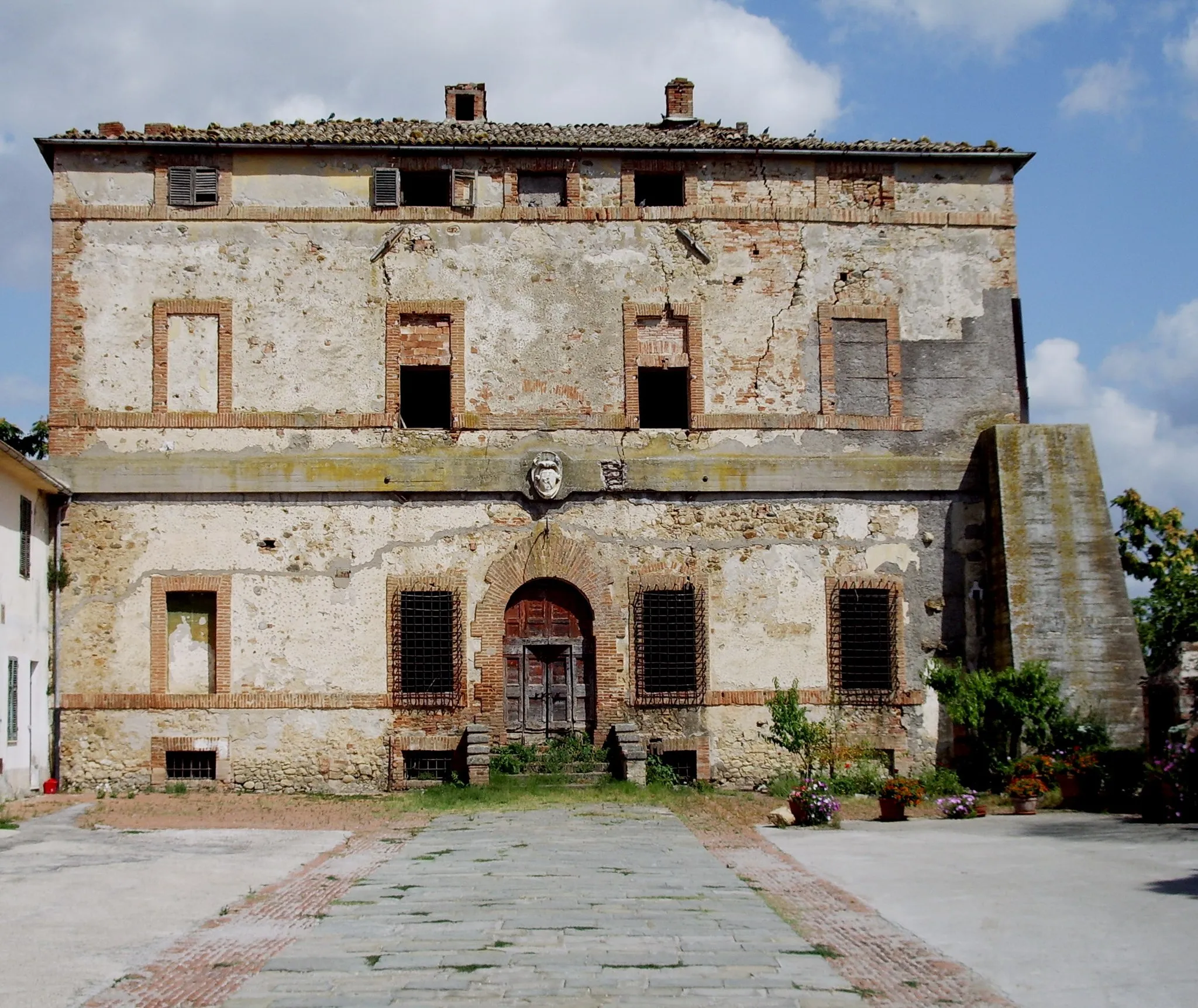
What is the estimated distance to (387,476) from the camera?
21.5 metres

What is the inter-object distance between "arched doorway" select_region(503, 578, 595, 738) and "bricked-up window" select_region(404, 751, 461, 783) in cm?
107

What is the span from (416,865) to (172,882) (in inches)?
91.5

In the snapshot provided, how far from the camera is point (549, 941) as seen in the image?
9750 millimetres

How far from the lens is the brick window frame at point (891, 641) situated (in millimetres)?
21750

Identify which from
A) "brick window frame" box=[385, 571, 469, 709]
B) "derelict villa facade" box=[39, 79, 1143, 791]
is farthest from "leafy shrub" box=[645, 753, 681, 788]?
"brick window frame" box=[385, 571, 469, 709]

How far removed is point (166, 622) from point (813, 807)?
10.3 meters

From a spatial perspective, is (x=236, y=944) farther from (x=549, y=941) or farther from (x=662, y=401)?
(x=662, y=401)

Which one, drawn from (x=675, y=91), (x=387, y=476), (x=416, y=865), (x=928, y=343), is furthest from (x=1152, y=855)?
(x=675, y=91)

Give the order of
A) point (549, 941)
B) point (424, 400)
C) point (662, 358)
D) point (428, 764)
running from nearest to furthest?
point (549, 941) < point (428, 764) < point (662, 358) < point (424, 400)

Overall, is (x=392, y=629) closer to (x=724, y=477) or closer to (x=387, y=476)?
(x=387, y=476)

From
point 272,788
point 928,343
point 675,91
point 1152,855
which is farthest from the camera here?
point 675,91

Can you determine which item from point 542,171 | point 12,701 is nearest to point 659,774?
point 12,701

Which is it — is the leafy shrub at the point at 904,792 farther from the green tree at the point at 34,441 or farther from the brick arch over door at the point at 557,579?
the green tree at the point at 34,441

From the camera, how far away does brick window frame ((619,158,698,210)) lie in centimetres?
2256
